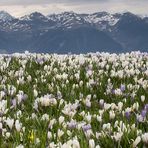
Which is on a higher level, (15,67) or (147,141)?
(147,141)

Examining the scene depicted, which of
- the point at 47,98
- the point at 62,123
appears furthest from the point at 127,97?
the point at 62,123

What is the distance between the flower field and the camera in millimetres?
5117

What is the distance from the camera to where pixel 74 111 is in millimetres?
6500

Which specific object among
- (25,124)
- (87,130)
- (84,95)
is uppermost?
(87,130)

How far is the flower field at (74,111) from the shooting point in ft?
16.8

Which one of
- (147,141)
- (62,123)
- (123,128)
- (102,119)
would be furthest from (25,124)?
(147,141)

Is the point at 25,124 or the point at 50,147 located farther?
the point at 25,124

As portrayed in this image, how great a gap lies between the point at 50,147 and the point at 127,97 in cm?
349

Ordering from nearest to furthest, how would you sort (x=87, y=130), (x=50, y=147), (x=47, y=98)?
(x=50, y=147) < (x=87, y=130) < (x=47, y=98)

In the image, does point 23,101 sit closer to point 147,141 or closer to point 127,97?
point 127,97

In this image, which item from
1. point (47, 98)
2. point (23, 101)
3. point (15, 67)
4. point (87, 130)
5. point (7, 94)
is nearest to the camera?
point (87, 130)

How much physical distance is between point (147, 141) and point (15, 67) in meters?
7.77

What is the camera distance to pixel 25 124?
6195 mm

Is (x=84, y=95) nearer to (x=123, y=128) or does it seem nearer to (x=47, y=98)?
(x=47, y=98)
